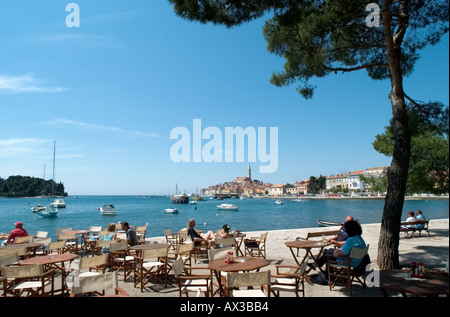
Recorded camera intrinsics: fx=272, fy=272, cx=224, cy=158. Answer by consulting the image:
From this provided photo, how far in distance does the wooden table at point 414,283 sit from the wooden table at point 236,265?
1.51 meters

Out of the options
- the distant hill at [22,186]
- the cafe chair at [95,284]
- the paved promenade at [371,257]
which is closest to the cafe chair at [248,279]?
the cafe chair at [95,284]

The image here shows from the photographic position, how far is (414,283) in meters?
3.08

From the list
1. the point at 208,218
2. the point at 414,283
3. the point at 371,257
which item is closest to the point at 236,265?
the point at 414,283

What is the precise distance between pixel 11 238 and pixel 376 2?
10.7 metres

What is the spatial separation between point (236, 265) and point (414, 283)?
217 centimetres

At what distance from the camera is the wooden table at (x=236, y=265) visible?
3750 millimetres

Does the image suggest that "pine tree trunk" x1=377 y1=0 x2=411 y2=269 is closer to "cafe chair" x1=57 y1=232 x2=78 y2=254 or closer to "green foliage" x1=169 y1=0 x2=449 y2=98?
"green foliage" x1=169 y1=0 x2=449 y2=98

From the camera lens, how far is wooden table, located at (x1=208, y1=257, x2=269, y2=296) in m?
3.75

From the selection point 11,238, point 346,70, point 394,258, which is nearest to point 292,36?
point 346,70

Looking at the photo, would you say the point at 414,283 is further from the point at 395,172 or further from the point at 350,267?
the point at 395,172

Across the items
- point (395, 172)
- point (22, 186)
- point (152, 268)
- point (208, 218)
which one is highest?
point (395, 172)

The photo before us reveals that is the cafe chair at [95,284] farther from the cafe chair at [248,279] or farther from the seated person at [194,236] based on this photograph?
the seated person at [194,236]
